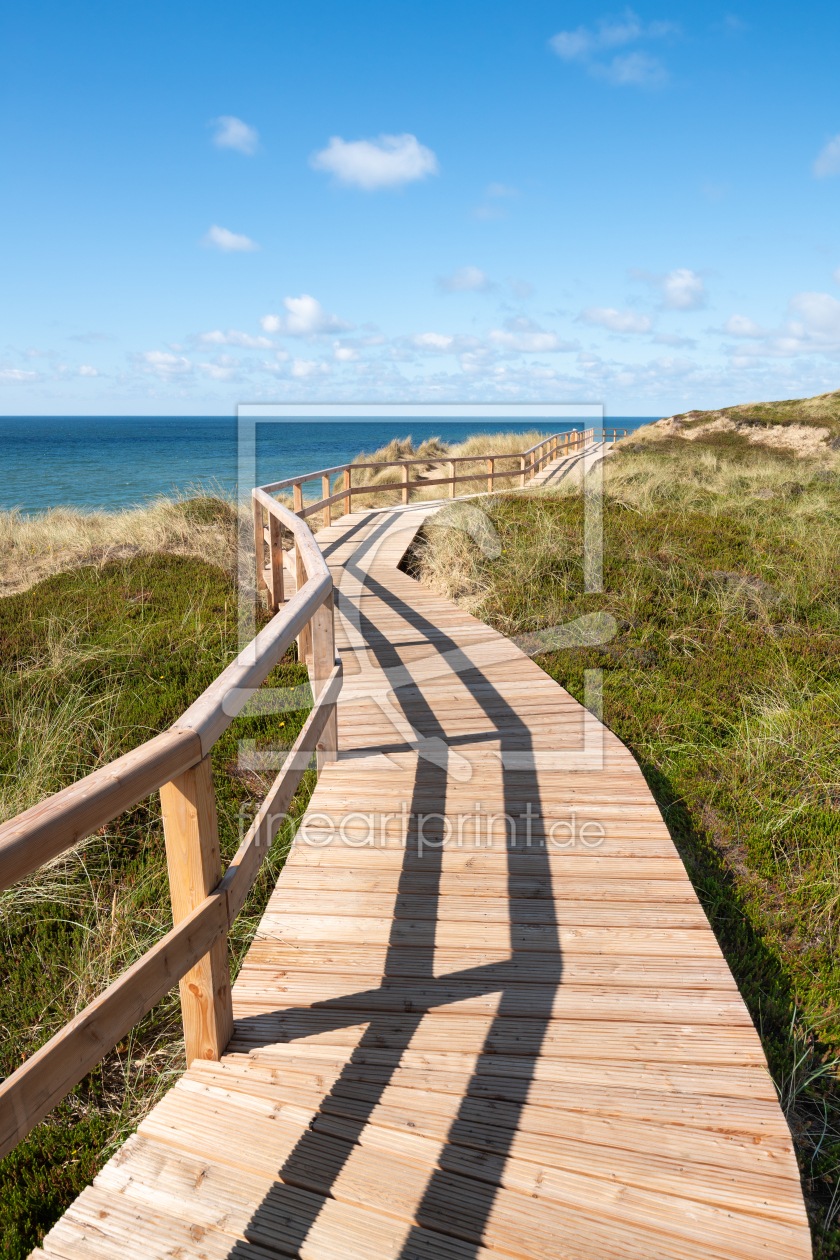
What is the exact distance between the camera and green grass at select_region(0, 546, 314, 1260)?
2.46 metres

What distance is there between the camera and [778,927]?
3539mm

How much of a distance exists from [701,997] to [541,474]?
22.3 metres

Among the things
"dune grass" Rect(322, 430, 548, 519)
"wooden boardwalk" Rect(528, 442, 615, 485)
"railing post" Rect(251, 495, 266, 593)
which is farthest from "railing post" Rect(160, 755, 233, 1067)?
"wooden boardwalk" Rect(528, 442, 615, 485)

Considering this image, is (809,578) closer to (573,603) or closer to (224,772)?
(573,603)

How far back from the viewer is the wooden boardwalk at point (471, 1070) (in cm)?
168

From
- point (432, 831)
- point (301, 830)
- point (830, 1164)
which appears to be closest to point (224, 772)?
point (301, 830)

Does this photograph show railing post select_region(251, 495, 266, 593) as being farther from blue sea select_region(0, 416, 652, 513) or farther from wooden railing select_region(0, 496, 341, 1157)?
wooden railing select_region(0, 496, 341, 1157)

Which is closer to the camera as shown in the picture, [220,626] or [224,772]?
[224,772]

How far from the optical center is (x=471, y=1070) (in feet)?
7.10

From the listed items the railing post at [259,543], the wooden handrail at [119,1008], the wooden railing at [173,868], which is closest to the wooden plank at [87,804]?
the wooden railing at [173,868]

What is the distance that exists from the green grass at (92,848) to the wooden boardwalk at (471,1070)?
63cm

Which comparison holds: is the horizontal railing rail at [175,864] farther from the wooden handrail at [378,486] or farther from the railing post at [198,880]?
the wooden handrail at [378,486]

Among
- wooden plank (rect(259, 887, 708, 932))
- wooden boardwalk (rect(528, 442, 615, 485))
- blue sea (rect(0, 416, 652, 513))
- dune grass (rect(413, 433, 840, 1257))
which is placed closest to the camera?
wooden plank (rect(259, 887, 708, 932))

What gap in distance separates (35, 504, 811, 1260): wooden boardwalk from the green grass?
0.63m
